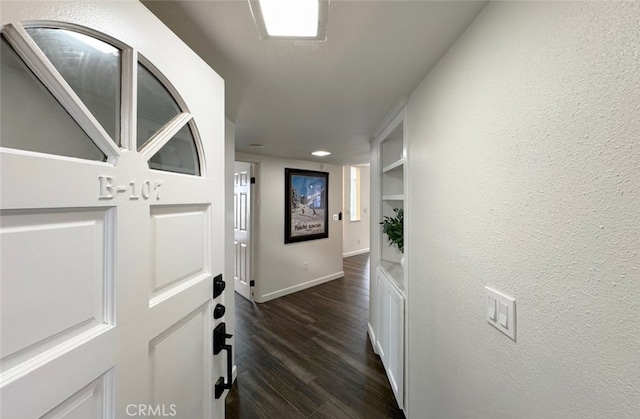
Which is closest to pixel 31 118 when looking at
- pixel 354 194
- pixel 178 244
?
pixel 178 244

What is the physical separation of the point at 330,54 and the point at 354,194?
5451 mm

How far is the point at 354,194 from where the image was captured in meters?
6.39

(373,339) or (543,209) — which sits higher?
(543,209)

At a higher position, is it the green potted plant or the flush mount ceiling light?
the flush mount ceiling light

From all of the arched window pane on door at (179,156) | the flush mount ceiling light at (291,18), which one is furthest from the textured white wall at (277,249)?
the flush mount ceiling light at (291,18)

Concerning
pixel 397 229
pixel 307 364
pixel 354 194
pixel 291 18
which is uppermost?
pixel 291 18

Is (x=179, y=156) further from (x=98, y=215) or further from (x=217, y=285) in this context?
(x=217, y=285)

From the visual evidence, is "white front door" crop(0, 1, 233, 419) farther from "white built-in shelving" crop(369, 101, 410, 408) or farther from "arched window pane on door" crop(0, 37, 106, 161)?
"white built-in shelving" crop(369, 101, 410, 408)

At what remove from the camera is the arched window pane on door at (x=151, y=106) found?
703mm

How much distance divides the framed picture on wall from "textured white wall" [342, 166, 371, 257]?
195 cm

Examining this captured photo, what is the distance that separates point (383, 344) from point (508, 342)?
1.52 metres

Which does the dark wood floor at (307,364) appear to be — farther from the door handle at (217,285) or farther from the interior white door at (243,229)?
the door handle at (217,285)

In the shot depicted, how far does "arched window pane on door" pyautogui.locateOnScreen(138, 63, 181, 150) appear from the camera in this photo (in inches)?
27.7

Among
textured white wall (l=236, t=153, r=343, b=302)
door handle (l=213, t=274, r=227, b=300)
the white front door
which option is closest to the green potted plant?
door handle (l=213, t=274, r=227, b=300)
